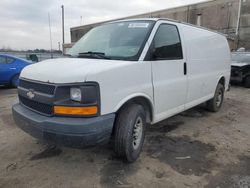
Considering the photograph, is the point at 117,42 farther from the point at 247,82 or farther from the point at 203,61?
the point at 247,82

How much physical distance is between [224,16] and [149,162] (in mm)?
24486

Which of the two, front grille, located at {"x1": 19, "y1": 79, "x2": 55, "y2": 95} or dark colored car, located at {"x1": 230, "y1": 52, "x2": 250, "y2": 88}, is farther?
dark colored car, located at {"x1": 230, "y1": 52, "x2": 250, "y2": 88}

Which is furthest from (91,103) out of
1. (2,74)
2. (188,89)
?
(2,74)

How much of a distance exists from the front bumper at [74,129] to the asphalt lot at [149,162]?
553mm

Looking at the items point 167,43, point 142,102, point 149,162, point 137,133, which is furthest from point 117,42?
point 149,162

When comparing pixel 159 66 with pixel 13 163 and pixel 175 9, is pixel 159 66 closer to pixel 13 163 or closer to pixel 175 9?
pixel 13 163

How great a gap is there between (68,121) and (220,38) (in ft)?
15.9

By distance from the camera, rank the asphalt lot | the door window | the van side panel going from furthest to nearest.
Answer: the van side panel → the door window → the asphalt lot

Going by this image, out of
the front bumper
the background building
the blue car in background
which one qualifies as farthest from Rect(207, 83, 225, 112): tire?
the background building

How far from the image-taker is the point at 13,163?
10.5ft

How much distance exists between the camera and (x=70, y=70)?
2.63 meters

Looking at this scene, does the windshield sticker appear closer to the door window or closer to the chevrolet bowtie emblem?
the door window

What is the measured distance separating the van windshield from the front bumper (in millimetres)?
967

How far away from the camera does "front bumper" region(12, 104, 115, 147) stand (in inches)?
98.7
